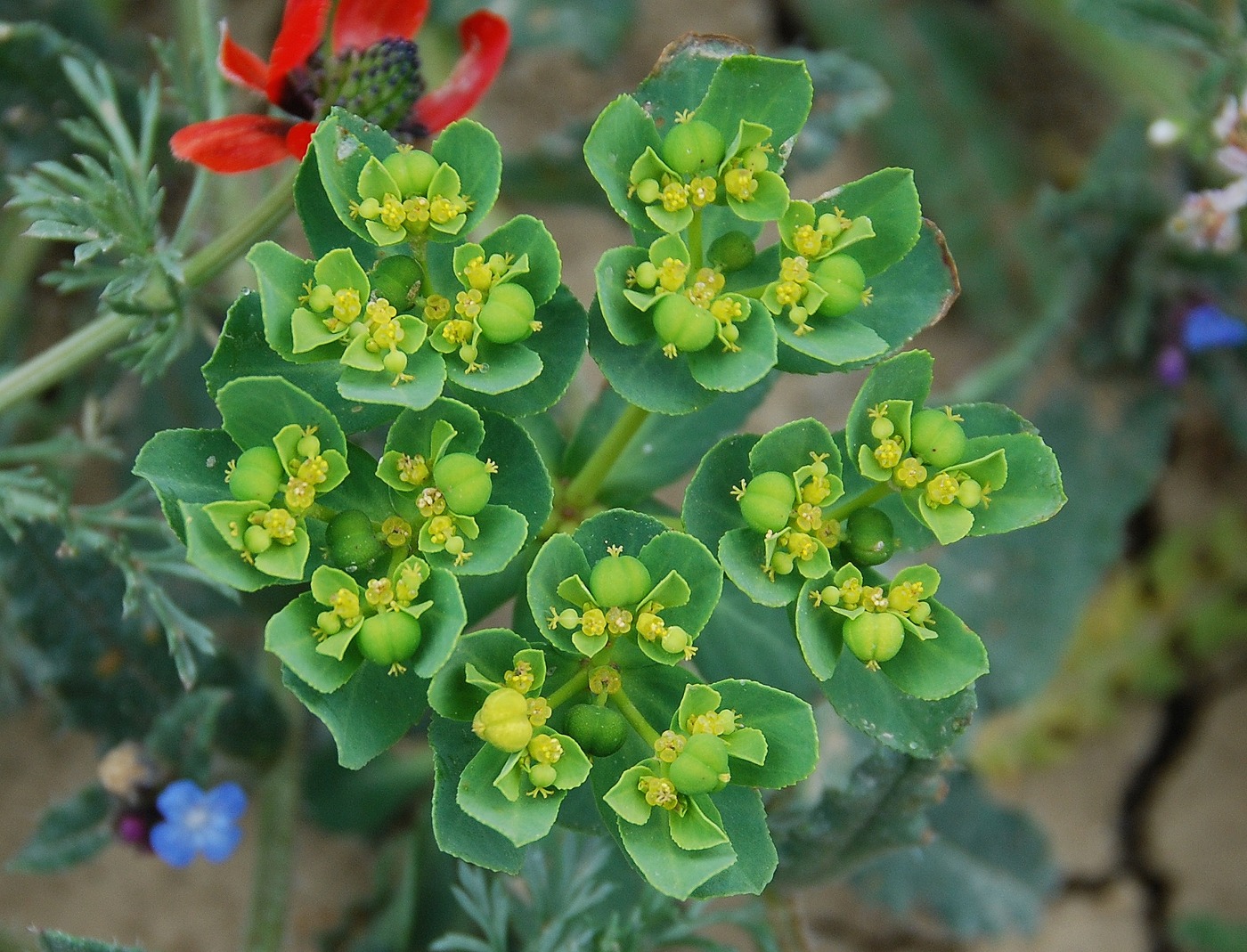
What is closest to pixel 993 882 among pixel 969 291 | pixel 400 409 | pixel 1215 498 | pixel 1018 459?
pixel 1215 498

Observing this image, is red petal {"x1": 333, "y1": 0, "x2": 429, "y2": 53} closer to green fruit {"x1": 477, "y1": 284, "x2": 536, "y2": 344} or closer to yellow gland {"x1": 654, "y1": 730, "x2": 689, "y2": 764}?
green fruit {"x1": 477, "y1": 284, "x2": 536, "y2": 344}

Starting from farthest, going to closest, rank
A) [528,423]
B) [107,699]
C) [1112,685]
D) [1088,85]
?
[1088,85] → [1112,685] → [107,699] → [528,423]

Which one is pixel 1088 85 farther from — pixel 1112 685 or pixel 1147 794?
pixel 1147 794

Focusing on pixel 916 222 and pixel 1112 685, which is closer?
pixel 916 222

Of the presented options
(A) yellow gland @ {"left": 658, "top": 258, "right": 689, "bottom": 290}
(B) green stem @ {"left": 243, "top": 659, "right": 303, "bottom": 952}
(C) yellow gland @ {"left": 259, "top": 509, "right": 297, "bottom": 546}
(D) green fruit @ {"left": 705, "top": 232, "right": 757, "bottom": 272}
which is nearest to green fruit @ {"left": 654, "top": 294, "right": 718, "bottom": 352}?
(A) yellow gland @ {"left": 658, "top": 258, "right": 689, "bottom": 290}

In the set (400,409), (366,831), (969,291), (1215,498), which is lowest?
(366,831)

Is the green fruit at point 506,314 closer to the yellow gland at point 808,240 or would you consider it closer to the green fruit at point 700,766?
the yellow gland at point 808,240

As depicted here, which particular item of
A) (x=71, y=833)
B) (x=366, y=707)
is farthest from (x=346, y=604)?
(x=71, y=833)
